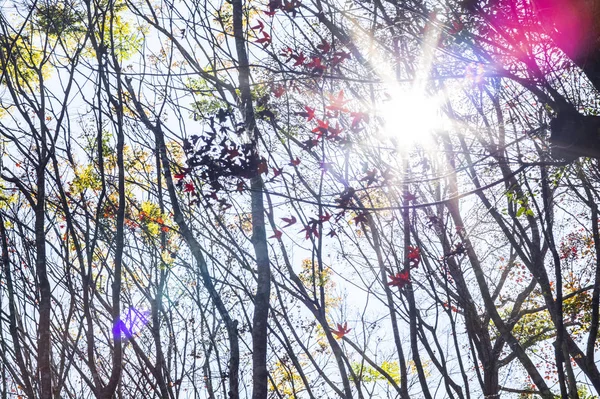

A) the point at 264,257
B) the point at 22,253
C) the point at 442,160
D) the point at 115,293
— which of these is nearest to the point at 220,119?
the point at 264,257

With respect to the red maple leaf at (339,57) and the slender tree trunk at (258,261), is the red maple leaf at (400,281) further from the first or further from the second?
the red maple leaf at (339,57)

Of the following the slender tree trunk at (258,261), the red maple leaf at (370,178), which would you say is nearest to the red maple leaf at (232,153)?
the slender tree trunk at (258,261)

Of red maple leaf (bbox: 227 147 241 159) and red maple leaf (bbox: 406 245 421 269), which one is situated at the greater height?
red maple leaf (bbox: 227 147 241 159)

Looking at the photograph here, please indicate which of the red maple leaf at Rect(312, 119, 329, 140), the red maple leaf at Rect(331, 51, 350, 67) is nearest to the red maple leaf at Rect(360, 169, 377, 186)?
the red maple leaf at Rect(312, 119, 329, 140)

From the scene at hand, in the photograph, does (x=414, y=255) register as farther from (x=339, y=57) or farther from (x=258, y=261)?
(x=339, y=57)

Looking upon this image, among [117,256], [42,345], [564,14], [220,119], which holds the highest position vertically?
[220,119]

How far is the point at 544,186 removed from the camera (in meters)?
3.81

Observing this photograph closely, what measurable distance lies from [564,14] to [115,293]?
2.88m

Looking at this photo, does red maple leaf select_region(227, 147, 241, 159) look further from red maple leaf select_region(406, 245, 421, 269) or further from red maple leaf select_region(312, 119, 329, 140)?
red maple leaf select_region(406, 245, 421, 269)

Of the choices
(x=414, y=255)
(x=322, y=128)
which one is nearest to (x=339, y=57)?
(x=322, y=128)

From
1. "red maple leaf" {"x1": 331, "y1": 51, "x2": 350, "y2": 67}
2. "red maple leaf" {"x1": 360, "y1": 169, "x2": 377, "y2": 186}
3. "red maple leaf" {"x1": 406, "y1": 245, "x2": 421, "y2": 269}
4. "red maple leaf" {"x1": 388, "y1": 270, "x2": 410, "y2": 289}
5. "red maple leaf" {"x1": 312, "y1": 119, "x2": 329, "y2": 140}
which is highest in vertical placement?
"red maple leaf" {"x1": 331, "y1": 51, "x2": 350, "y2": 67}

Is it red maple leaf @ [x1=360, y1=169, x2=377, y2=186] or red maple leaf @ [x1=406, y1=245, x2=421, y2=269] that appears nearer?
red maple leaf @ [x1=360, y1=169, x2=377, y2=186]

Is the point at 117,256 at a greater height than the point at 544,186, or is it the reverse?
the point at 544,186

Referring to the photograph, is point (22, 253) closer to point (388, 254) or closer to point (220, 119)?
point (220, 119)
